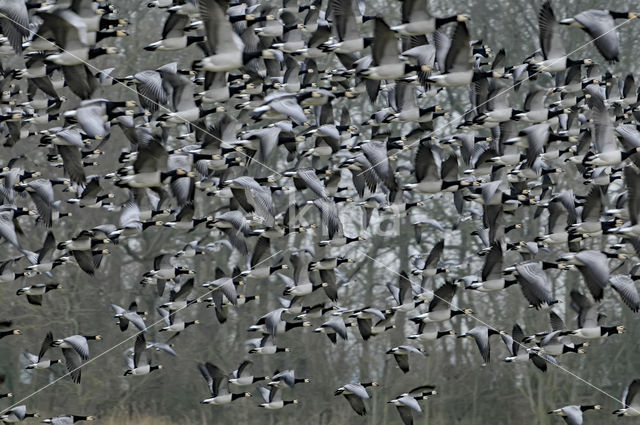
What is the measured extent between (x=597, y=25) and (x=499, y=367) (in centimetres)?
1379

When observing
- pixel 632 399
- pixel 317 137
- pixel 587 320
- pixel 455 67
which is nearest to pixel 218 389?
pixel 317 137

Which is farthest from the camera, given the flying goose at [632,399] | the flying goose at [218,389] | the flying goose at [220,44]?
the flying goose at [218,389]

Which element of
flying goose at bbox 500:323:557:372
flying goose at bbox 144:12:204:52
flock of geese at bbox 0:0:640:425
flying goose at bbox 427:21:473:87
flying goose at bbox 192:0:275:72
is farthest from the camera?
flying goose at bbox 500:323:557:372

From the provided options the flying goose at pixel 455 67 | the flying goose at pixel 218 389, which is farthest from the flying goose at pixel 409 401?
the flying goose at pixel 455 67

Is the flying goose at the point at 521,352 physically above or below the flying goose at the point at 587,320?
below

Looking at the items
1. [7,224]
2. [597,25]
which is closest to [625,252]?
[597,25]

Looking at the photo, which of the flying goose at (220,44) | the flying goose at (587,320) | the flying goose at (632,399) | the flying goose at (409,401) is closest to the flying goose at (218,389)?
the flying goose at (409,401)

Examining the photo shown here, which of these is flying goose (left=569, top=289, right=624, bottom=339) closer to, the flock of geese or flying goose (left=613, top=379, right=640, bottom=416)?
the flock of geese

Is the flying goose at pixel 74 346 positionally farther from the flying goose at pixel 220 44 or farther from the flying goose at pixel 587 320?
the flying goose at pixel 587 320

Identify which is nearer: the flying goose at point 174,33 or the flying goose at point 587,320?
the flying goose at point 174,33

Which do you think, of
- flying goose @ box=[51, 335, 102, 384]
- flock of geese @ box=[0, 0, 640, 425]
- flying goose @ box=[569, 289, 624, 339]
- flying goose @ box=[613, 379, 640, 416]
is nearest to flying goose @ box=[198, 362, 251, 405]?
flock of geese @ box=[0, 0, 640, 425]

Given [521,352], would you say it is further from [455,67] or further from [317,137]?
[455,67]

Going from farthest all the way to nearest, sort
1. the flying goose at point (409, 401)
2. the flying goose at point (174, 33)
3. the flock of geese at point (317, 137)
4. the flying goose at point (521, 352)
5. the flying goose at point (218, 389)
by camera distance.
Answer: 1. the flying goose at point (218, 389)
2. the flying goose at point (521, 352)
3. the flying goose at point (409, 401)
4. the flying goose at point (174, 33)
5. the flock of geese at point (317, 137)

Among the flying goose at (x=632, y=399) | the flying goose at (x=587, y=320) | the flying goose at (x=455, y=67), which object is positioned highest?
the flying goose at (x=455, y=67)
